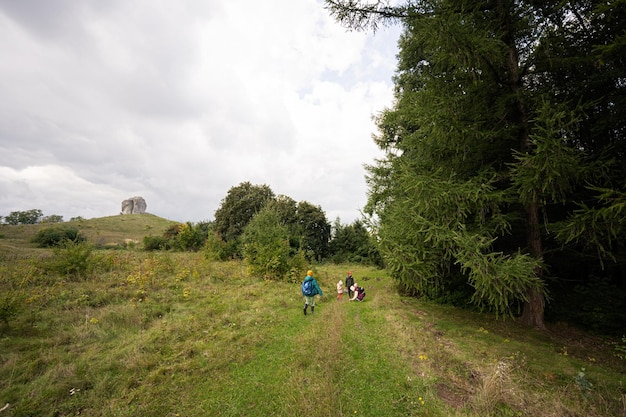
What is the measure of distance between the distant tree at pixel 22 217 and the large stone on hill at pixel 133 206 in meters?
36.0

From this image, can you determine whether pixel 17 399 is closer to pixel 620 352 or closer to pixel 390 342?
pixel 390 342

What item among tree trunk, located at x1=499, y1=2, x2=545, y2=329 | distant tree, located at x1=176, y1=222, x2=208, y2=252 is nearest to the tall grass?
tree trunk, located at x1=499, y1=2, x2=545, y2=329

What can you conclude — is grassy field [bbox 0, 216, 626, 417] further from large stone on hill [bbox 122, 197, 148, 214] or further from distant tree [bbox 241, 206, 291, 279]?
large stone on hill [bbox 122, 197, 148, 214]

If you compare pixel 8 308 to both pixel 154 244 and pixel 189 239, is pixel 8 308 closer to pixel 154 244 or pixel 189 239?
pixel 189 239

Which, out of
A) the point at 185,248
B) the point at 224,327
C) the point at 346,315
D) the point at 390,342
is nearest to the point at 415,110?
the point at 390,342

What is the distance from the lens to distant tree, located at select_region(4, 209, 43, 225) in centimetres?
7512

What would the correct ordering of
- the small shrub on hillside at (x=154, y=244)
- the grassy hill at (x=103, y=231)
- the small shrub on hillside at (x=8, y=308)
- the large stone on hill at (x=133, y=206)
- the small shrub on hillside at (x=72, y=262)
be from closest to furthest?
the small shrub on hillside at (x=8, y=308), the small shrub on hillside at (x=72, y=262), the grassy hill at (x=103, y=231), the small shrub on hillside at (x=154, y=244), the large stone on hill at (x=133, y=206)

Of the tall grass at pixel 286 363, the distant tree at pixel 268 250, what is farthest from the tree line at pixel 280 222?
the tall grass at pixel 286 363

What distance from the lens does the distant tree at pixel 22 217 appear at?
7512cm

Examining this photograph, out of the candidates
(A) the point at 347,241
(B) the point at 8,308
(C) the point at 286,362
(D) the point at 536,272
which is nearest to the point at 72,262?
(B) the point at 8,308

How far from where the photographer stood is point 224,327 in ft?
27.5

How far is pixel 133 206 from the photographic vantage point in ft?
382

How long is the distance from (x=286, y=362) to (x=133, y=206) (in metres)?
139

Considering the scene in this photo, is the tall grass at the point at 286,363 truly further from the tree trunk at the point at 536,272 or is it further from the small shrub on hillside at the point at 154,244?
the small shrub on hillside at the point at 154,244
